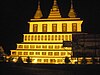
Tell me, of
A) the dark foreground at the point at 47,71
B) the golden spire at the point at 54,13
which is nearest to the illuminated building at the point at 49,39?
the golden spire at the point at 54,13

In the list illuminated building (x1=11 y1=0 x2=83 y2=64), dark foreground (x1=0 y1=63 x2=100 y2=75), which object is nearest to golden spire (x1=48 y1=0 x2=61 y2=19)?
illuminated building (x1=11 y1=0 x2=83 y2=64)

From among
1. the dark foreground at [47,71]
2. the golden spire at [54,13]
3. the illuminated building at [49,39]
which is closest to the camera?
the dark foreground at [47,71]

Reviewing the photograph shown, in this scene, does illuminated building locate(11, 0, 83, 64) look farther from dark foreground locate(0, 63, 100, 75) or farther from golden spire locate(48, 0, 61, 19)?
dark foreground locate(0, 63, 100, 75)

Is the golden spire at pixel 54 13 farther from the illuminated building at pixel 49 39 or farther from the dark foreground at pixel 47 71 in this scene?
the dark foreground at pixel 47 71

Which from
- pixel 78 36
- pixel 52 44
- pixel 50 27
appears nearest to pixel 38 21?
pixel 50 27

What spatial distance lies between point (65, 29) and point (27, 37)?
26.5 ft

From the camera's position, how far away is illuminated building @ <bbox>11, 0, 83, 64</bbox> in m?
58.7

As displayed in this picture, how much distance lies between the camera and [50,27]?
64.0 m

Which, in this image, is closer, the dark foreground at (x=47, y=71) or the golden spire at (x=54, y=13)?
the dark foreground at (x=47, y=71)

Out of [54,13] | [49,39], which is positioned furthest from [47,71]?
[54,13]

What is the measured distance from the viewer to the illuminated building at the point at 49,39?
58656 mm

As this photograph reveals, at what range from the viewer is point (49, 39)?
61438mm

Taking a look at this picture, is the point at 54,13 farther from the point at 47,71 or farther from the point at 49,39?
the point at 47,71

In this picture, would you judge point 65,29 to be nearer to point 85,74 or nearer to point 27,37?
point 27,37
